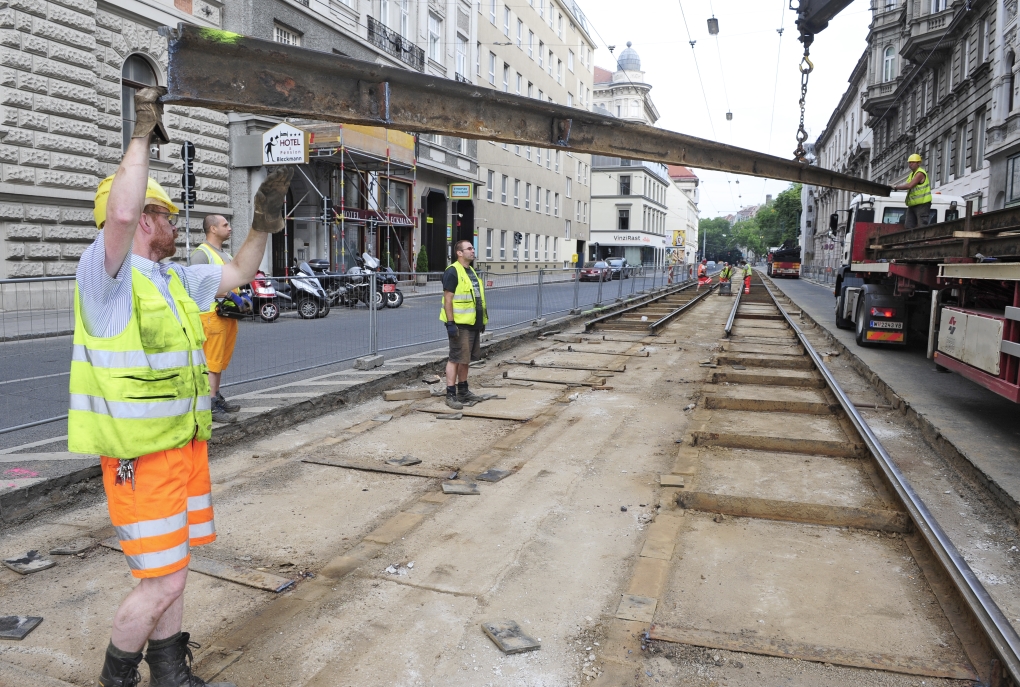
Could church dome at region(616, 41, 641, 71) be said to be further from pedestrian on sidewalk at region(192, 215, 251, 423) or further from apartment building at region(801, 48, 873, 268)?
pedestrian on sidewalk at region(192, 215, 251, 423)

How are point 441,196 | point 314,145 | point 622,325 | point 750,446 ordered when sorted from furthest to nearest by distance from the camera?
1. point 441,196
2. point 314,145
3. point 622,325
4. point 750,446

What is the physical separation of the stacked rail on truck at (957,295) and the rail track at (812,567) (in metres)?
1.27

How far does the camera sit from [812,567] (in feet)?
13.2

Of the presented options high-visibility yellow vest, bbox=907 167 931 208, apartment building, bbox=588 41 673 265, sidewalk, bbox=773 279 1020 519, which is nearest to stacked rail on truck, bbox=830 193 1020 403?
sidewalk, bbox=773 279 1020 519

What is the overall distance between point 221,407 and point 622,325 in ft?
38.6

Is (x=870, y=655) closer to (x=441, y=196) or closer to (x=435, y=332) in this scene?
(x=435, y=332)

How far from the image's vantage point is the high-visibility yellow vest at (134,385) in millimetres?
2375

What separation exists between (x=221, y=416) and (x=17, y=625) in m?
3.40

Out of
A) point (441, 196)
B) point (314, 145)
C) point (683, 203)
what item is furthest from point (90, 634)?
point (683, 203)

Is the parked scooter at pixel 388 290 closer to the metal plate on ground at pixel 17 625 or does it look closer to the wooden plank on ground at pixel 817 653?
the metal plate on ground at pixel 17 625

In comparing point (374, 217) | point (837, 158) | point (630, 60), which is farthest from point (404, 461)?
point (630, 60)

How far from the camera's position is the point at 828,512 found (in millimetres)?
4730

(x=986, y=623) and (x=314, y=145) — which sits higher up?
(x=314, y=145)

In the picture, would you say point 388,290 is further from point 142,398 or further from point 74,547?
point 142,398
